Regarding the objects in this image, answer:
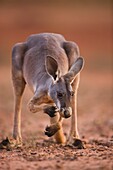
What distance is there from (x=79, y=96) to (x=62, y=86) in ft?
23.5

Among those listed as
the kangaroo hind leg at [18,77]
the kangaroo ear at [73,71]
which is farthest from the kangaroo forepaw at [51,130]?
the kangaroo hind leg at [18,77]

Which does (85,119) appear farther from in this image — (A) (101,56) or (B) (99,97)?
(A) (101,56)

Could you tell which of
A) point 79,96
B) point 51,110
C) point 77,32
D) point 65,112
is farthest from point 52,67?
point 77,32

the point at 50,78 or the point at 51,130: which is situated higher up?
the point at 50,78

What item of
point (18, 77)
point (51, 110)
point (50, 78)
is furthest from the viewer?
point (18, 77)

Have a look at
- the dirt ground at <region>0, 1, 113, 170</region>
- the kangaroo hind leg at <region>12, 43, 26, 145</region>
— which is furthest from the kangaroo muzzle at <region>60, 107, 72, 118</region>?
the kangaroo hind leg at <region>12, 43, 26, 145</region>

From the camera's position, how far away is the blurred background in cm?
1416

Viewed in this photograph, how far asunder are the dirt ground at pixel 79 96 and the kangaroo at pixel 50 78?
30 centimetres

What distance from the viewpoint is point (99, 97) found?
1451cm

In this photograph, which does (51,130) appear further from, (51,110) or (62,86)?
(62,86)

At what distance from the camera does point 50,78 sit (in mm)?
7645

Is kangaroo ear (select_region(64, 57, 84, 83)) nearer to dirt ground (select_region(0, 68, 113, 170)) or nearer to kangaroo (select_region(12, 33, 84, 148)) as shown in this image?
kangaroo (select_region(12, 33, 84, 148))

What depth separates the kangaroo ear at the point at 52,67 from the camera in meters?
7.44

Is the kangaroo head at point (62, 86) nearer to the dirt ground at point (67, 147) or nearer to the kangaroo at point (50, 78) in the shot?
the kangaroo at point (50, 78)
